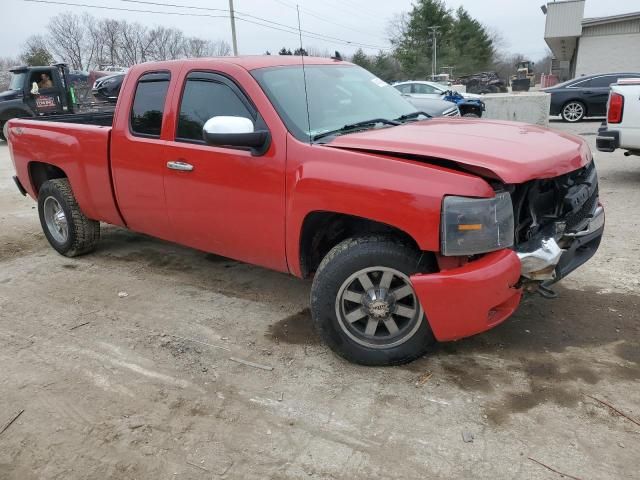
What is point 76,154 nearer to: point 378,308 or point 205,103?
point 205,103

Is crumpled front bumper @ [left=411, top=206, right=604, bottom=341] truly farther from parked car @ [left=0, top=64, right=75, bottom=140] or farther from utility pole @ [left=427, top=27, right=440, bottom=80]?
utility pole @ [left=427, top=27, right=440, bottom=80]

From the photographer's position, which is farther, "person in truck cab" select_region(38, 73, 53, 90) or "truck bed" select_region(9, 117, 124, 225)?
"person in truck cab" select_region(38, 73, 53, 90)

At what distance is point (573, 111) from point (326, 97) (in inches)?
573

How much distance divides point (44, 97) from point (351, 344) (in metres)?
16.6

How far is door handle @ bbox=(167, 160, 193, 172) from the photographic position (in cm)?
396

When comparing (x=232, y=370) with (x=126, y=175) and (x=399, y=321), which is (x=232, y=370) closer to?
(x=399, y=321)

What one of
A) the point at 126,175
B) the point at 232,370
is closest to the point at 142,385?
the point at 232,370

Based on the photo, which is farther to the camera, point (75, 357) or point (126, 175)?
point (126, 175)

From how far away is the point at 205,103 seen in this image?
3.95 m

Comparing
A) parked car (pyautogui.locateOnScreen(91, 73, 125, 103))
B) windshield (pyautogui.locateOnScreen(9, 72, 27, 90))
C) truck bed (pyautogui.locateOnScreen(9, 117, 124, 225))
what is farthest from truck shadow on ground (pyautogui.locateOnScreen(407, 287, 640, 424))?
windshield (pyautogui.locateOnScreen(9, 72, 27, 90))

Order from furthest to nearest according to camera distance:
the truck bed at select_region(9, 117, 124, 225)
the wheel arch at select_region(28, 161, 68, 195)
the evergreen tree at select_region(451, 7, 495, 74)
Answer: the evergreen tree at select_region(451, 7, 495, 74) → the wheel arch at select_region(28, 161, 68, 195) → the truck bed at select_region(9, 117, 124, 225)

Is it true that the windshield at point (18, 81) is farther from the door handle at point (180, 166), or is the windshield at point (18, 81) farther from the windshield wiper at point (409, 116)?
the windshield wiper at point (409, 116)

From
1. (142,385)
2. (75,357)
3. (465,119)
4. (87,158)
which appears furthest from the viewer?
(87,158)

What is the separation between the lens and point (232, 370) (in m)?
3.34
